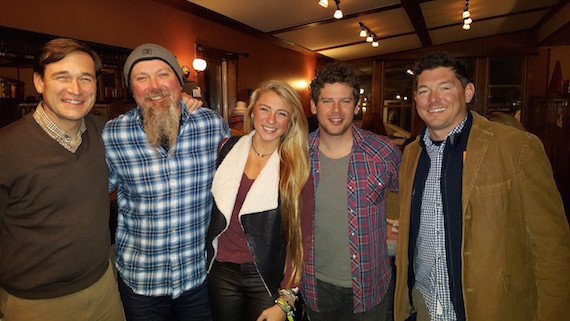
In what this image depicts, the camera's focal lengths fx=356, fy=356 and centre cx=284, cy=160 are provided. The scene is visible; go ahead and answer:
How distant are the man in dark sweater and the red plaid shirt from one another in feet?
3.46

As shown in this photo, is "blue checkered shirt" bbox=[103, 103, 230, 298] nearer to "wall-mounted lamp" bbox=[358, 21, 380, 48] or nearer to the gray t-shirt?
the gray t-shirt

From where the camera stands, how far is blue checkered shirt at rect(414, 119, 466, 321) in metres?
1.58

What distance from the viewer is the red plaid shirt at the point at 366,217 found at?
6.03ft

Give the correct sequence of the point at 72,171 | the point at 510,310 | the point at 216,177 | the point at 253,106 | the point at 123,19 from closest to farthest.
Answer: the point at 510,310
the point at 72,171
the point at 216,177
the point at 253,106
the point at 123,19

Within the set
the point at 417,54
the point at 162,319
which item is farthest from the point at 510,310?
the point at 417,54

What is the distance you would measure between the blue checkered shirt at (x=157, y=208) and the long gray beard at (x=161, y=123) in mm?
33

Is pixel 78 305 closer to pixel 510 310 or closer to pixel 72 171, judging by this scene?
pixel 72 171

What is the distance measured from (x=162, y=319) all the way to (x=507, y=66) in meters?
11.7

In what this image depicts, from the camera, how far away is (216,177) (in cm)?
182

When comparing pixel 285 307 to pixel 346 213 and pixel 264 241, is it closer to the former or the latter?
pixel 264 241

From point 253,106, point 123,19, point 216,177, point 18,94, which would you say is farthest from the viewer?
point 123,19

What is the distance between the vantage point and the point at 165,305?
1828 millimetres

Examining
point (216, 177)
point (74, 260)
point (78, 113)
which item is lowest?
point (74, 260)

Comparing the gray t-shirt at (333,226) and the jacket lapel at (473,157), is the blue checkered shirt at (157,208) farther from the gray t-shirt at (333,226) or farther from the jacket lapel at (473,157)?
the jacket lapel at (473,157)
